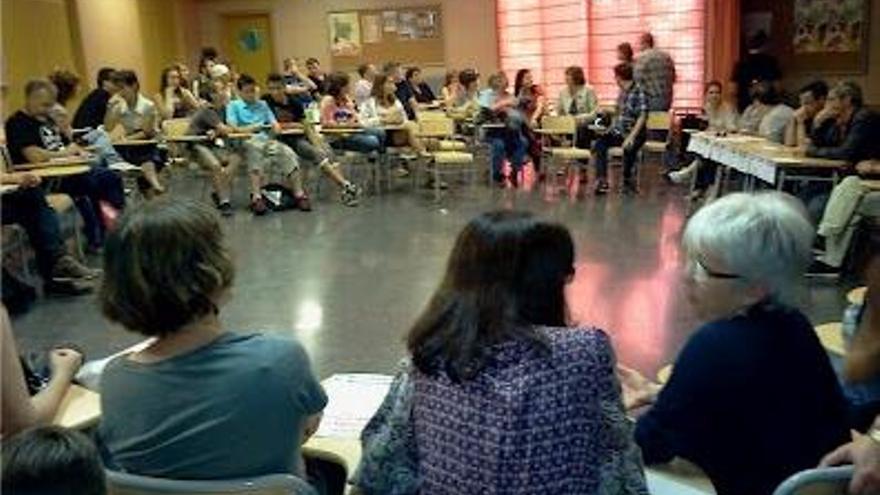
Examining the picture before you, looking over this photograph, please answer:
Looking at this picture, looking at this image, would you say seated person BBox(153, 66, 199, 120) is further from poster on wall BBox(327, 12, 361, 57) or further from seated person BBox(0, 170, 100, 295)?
seated person BBox(0, 170, 100, 295)

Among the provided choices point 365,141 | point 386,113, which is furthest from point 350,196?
point 386,113

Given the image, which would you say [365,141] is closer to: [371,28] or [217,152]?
[217,152]

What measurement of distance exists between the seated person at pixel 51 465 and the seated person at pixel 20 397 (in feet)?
0.84

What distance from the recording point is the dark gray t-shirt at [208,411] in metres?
1.50

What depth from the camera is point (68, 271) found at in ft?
18.2

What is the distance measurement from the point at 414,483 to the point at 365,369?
246 centimetres

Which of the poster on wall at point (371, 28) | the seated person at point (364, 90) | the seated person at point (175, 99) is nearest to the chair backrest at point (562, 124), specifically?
the seated person at point (364, 90)

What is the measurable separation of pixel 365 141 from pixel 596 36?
463 centimetres

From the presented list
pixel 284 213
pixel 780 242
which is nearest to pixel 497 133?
pixel 284 213

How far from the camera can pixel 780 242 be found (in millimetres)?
1610

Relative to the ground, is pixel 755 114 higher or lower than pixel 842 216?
higher

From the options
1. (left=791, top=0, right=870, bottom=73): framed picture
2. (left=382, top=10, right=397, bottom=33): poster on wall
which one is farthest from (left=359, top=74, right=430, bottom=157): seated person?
(left=382, top=10, right=397, bottom=33): poster on wall

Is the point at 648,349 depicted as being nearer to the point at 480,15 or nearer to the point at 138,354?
the point at 138,354

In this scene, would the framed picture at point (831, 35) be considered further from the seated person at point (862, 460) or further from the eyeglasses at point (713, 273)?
the seated person at point (862, 460)
